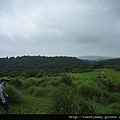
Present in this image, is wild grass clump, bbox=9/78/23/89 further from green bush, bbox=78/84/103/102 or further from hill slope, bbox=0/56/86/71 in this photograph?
hill slope, bbox=0/56/86/71

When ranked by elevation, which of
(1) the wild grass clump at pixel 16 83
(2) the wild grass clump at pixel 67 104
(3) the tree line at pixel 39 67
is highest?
(2) the wild grass clump at pixel 67 104

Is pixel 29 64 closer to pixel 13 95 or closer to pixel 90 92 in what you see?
pixel 90 92

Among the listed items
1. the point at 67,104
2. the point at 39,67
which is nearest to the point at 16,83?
the point at 67,104

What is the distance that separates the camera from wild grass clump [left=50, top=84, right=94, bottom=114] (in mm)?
6391

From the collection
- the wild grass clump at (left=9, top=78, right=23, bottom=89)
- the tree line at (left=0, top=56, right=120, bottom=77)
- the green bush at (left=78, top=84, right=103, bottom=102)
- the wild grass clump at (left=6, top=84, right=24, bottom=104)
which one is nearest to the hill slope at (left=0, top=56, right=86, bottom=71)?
the tree line at (left=0, top=56, right=120, bottom=77)

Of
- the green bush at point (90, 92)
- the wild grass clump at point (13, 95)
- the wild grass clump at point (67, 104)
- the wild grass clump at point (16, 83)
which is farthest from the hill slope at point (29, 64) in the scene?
the wild grass clump at point (67, 104)

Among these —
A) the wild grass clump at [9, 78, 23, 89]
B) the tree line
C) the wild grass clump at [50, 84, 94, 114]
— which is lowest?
the tree line

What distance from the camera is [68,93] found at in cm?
695

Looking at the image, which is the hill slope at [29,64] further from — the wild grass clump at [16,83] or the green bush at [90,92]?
the green bush at [90,92]

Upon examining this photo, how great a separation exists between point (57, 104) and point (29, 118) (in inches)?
82.2

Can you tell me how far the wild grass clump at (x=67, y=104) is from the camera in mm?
6391

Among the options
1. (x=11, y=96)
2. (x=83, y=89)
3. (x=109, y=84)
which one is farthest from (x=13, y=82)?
(x=109, y=84)

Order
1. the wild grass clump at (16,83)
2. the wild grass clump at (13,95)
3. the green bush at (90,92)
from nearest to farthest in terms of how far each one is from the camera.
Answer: the wild grass clump at (13,95), the green bush at (90,92), the wild grass clump at (16,83)

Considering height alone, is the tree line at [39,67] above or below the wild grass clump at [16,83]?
below
